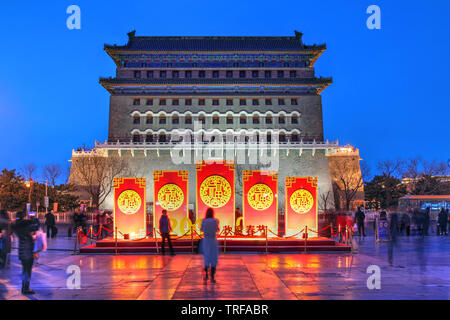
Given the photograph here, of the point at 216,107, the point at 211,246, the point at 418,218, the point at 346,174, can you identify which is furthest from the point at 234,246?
the point at 346,174

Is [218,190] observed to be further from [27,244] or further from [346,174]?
[346,174]

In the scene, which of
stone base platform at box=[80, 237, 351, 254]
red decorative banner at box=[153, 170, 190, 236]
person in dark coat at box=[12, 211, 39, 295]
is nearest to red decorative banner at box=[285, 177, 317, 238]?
stone base platform at box=[80, 237, 351, 254]

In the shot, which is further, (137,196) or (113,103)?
(113,103)

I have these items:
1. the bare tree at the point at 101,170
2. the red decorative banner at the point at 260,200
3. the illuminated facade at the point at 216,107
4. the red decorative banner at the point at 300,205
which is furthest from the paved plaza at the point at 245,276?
the illuminated facade at the point at 216,107

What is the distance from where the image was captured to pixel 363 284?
8.17 m

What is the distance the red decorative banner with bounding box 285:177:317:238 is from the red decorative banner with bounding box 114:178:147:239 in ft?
17.3

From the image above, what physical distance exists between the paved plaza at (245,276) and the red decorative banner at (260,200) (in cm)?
260

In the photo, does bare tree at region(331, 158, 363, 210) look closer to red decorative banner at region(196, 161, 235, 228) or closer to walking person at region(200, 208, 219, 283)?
red decorative banner at region(196, 161, 235, 228)

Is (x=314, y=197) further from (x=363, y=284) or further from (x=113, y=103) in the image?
(x=113, y=103)

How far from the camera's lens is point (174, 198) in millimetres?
15969

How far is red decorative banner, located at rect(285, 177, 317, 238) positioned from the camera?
52.9 feet

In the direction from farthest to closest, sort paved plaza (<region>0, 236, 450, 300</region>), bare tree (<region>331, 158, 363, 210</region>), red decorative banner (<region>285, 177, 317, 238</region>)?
1. bare tree (<region>331, 158, 363, 210</region>)
2. red decorative banner (<region>285, 177, 317, 238</region>)
3. paved plaza (<region>0, 236, 450, 300</region>)
